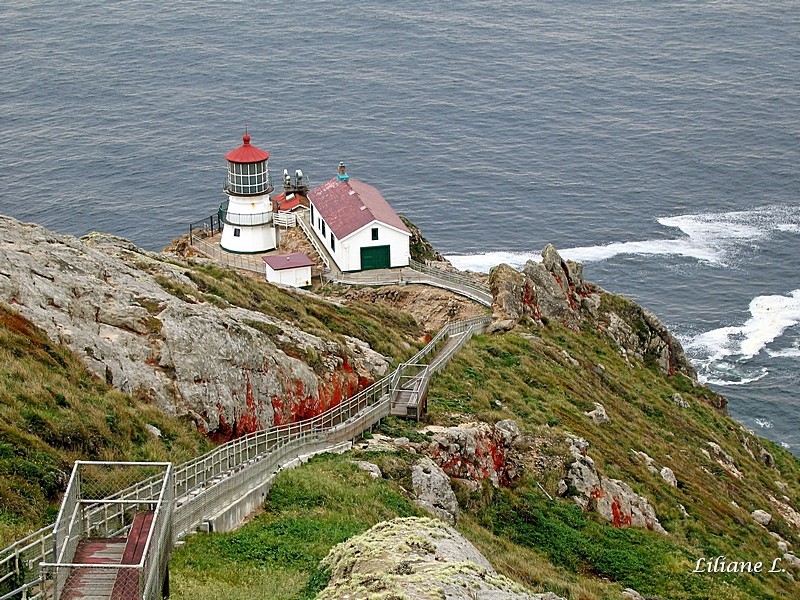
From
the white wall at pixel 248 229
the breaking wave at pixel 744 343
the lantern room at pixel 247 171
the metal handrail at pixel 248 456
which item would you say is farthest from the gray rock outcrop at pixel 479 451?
the breaking wave at pixel 744 343

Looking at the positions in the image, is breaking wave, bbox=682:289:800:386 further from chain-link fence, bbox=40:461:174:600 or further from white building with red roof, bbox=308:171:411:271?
chain-link fence, bbox=40:461:174:600

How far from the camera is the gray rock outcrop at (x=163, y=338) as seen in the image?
30469mm

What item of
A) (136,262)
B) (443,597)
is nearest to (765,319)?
(136,262)

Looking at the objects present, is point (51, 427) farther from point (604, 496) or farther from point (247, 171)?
point (247, 171)

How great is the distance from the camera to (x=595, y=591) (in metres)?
29.8

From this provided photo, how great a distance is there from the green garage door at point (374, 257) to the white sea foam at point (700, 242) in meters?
24.9

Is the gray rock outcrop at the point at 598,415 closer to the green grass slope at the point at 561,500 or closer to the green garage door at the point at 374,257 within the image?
the green grass slope at the point at 561,500

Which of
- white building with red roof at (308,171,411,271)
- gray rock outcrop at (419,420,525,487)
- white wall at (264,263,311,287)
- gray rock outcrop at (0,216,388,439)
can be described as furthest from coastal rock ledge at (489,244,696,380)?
gray rock outcrop at (0,216,388,439)

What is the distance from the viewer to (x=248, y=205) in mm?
69000

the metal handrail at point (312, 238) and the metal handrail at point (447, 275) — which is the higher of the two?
the metal handrail at point (312, 238)

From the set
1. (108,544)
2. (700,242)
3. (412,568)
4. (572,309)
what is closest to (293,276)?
(572,309)

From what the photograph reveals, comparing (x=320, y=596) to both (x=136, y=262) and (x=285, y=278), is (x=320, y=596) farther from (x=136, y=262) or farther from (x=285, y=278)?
(x=285, y=278)

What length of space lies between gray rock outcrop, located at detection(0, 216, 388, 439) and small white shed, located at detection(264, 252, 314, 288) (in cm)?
2660

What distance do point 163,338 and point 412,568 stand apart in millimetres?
14635
